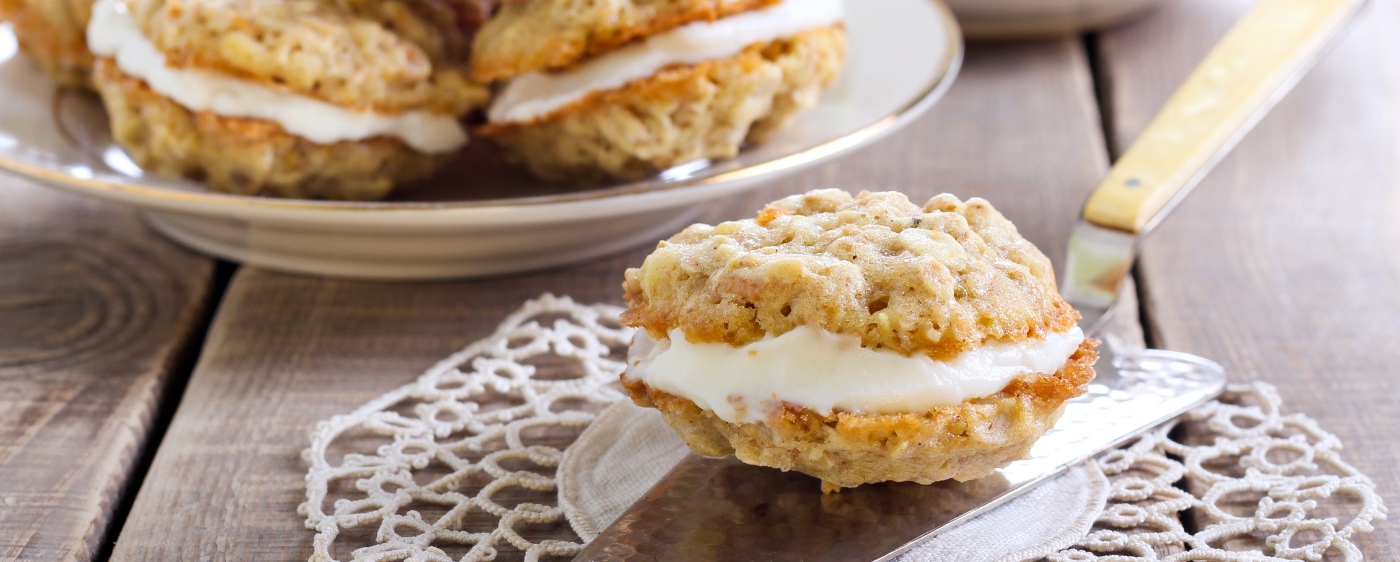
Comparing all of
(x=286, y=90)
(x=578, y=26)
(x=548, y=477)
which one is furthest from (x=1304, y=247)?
(x=286, y=90)

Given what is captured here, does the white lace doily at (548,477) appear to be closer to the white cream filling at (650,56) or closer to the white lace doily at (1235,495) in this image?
the white lace doily at (1235,495)

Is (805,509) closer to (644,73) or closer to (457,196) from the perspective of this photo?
(644,73)

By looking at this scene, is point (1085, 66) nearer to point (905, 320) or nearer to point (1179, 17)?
point (1179, 17)

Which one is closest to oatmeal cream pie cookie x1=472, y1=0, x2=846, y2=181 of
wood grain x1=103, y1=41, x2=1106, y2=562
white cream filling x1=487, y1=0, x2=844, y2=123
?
white cream filling x1=487, y1=0, x2=844, y2=123

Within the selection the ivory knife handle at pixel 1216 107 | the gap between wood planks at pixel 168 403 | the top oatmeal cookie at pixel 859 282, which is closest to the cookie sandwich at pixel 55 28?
the gap between wood planks at pixel 168 403

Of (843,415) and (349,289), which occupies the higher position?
(349,289)

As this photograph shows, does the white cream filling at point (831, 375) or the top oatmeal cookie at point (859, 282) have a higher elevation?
the top oatmeal cookie at point (859, 282)

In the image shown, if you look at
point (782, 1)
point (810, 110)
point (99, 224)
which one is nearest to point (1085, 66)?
point (810, 110)
